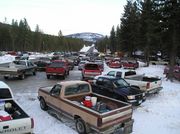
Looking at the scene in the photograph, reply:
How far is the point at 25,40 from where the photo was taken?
347ft

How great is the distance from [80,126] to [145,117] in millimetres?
3988

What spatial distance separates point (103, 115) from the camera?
8.48m

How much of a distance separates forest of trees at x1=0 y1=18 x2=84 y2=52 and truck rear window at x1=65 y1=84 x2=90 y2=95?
96213 millimetres

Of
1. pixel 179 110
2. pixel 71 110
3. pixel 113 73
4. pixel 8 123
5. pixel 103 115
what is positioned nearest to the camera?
pixel 8 123

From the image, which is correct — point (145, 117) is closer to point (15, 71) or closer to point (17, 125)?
point (17, 125)

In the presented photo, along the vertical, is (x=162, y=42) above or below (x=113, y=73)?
above

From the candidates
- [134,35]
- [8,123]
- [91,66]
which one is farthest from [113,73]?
[134,35]

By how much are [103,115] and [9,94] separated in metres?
4.05

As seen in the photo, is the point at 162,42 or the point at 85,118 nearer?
the point at 85,118

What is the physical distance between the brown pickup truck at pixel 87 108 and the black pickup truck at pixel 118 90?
2.01 m

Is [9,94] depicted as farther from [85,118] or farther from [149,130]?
[149,130]

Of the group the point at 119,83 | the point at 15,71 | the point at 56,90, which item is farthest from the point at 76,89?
the point at 15,71

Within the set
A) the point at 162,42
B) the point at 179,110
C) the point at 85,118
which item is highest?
the point at 162,42

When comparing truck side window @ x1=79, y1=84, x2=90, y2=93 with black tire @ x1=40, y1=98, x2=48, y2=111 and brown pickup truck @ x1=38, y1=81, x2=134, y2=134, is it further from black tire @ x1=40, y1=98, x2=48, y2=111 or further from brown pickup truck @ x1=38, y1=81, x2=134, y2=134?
black tire @ x1=40, y1=98, x2=48, y2=111
